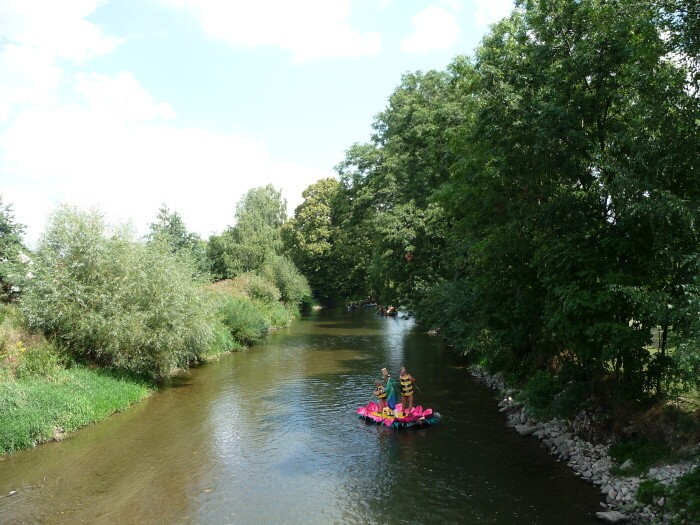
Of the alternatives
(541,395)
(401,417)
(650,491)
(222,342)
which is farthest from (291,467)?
(222,342)

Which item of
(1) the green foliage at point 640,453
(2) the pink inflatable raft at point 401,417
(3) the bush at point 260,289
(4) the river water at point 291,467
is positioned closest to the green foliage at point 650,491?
(1) the green foliage at point 640,453

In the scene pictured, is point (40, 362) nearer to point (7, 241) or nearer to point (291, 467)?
point (291, 467)

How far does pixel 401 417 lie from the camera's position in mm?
17266

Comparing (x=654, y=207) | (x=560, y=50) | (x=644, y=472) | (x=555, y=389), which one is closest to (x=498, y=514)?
(x=644, y=472)

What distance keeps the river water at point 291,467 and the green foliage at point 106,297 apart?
8.55 feet

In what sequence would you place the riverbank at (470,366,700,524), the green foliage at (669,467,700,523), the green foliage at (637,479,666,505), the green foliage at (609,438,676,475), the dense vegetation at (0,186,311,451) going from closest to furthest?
the green foliage at (669,467,700,523) < the riverbank at (470,366,700,524) < the green foliage at (637,479,666,505) < the green foliage at (609,438,676,475) < the dense vegetation at (0,186,311,451)

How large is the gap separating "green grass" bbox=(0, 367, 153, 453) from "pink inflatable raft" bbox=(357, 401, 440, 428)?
966cm

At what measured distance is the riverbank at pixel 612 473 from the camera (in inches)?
393

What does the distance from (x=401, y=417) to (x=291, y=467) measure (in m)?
4.55

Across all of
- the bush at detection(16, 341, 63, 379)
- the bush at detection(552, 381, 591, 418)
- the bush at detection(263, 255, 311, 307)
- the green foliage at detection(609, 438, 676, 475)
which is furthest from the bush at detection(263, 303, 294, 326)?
the green foliage at detection(609, 438, 676, 475)

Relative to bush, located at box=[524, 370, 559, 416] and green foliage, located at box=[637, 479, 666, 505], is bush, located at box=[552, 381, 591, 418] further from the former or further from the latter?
green foliage, located at box=[637, 479, 666, 505]

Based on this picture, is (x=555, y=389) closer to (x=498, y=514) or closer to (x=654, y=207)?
(x=498, y=514)

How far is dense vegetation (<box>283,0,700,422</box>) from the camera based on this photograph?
10.8m

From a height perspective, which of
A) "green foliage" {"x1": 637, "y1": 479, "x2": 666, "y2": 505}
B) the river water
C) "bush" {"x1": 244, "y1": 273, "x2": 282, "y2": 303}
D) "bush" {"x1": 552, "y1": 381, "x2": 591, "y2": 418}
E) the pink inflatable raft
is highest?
"bush" {"x1": 244, "y1": 273, "x2": 282, "y2": 303}
